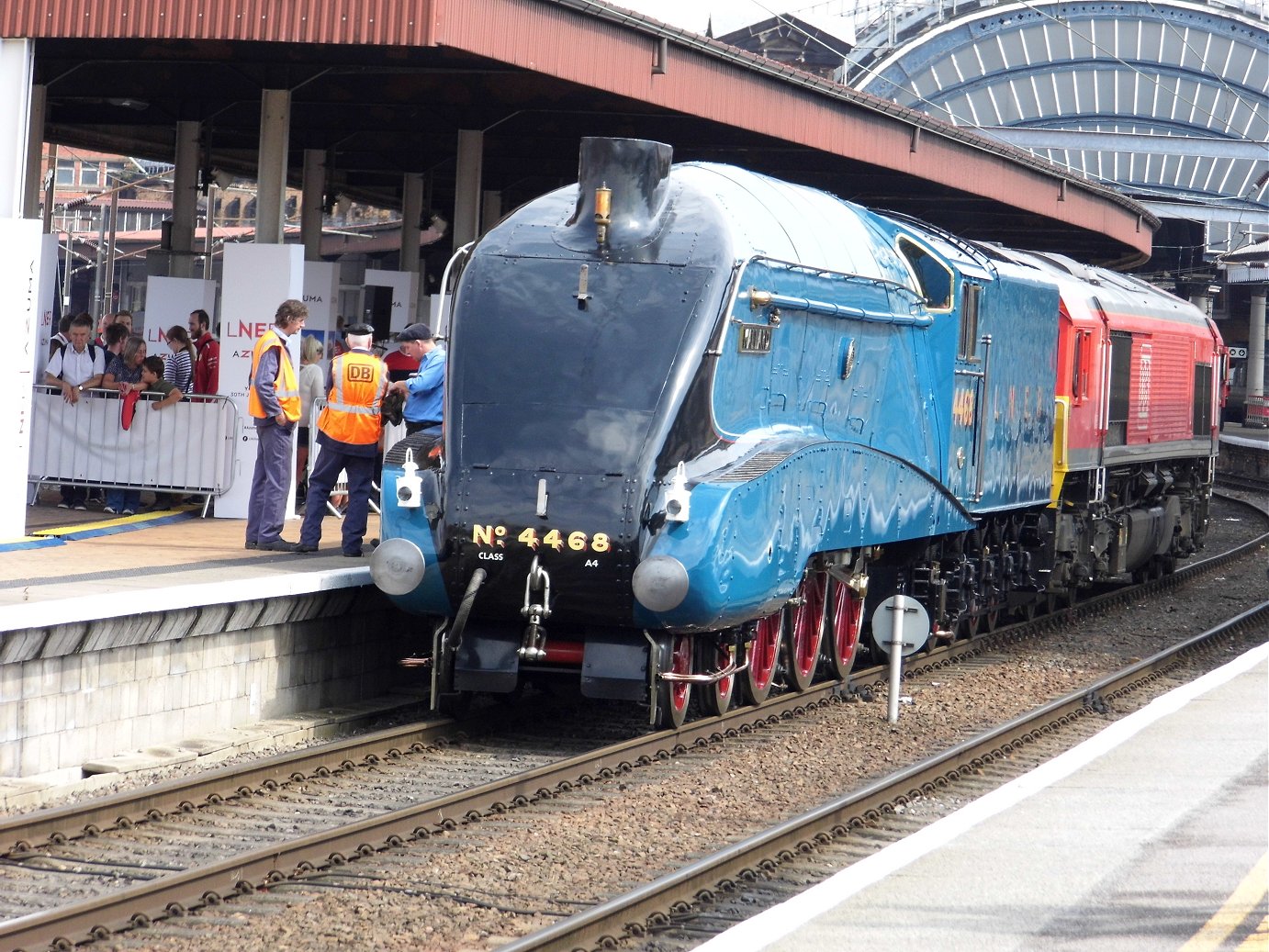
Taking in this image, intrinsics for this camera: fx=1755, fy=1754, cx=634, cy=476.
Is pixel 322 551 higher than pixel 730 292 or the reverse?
the reverse

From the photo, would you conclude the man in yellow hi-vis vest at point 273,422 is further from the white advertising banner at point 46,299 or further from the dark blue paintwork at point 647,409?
the white advertising banner at point 46,299

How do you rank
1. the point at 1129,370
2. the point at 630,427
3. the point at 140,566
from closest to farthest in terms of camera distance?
the point at 630,427 < the point at 140,566 < the point at 1129,370

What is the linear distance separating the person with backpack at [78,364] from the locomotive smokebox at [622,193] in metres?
7.36

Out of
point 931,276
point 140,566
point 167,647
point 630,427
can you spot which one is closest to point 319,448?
point 140,566

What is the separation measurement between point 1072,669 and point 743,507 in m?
6.72

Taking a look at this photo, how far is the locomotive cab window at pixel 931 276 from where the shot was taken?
1423 cm

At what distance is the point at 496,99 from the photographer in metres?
19.9

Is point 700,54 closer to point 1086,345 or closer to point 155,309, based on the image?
point 1086,345

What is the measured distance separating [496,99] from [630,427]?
10512 mm

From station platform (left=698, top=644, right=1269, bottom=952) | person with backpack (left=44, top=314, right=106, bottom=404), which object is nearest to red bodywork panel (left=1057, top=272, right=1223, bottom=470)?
station platform (left=698, top=644, right=1269, bottom=952)

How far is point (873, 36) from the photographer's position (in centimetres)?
5819

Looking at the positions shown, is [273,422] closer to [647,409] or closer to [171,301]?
[647,409]

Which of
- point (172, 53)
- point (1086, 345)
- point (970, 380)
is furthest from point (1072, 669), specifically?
point (172, 53)

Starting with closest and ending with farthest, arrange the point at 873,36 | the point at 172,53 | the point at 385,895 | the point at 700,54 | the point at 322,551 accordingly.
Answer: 1. the point at 385,895
2. the point at 322,551
3. the point at 172,53
4. the point at 700,54
5. the point at 873,36
